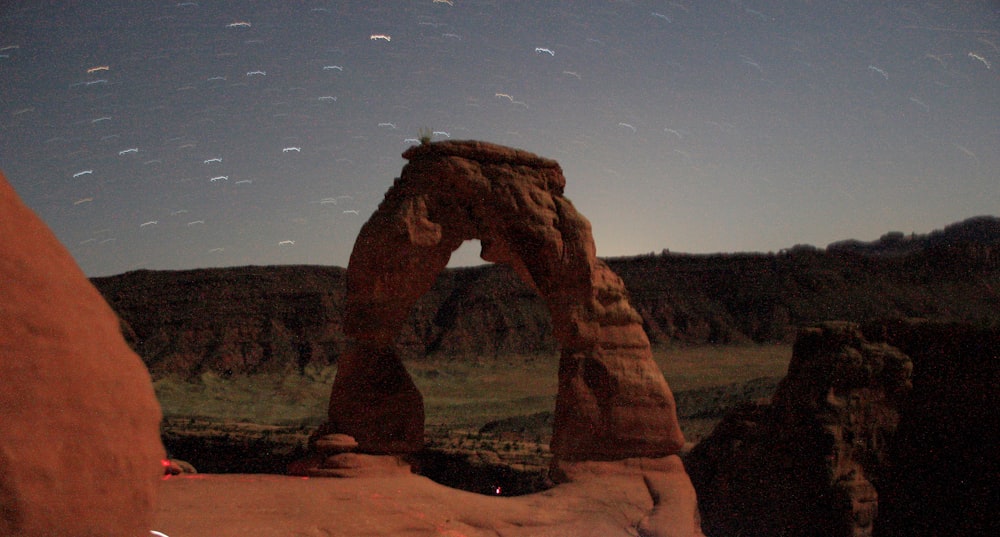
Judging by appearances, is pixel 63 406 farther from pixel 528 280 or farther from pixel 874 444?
pixel 874 444

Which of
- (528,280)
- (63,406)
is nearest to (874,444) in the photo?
(528,280)

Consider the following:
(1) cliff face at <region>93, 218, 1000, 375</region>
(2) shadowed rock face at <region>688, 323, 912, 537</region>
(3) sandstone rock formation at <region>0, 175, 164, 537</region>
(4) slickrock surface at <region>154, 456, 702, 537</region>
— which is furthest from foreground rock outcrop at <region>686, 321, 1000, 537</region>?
(1) cliff face at <region>93, 218, 1000, 375</region>

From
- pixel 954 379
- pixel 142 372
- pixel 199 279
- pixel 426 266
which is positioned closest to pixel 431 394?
pixel 199 279

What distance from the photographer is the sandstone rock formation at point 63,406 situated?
1909 mm

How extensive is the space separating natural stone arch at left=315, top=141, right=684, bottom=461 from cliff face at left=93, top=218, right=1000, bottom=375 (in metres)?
30.5

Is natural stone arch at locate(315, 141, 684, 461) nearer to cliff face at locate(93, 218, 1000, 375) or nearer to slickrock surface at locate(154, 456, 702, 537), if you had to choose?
slickrock surface at locate(154, 456, 702, 537)

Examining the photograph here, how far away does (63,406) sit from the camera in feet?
6.68

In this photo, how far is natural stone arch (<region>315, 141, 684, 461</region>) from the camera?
1030 centimetres

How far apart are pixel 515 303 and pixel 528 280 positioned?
37.5 meters

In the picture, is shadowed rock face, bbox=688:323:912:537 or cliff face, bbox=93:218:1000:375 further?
cliff face, bbox=93:218:1000:375

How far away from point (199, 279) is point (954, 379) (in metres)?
43.8

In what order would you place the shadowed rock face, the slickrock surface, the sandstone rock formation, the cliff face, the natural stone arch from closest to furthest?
the sandstone rock formation < the slickrock surface < the shadowed rock face < the natural stone arch < the cliff face

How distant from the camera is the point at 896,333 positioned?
1142 centimetres

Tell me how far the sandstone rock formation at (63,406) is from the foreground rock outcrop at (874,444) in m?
9.76
